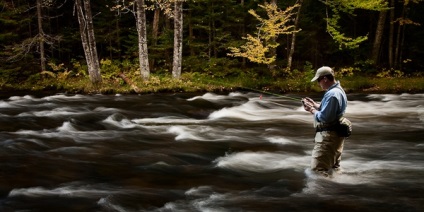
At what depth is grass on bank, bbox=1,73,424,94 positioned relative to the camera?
64.5 ft

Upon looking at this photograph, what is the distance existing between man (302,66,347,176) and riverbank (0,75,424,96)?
40.5 feet

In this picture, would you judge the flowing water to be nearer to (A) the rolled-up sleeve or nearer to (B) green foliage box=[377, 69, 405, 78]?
(A) the rolled-up sleeve

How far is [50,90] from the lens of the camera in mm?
21438

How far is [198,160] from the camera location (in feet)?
28.0

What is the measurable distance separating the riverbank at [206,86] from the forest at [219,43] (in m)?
0.18

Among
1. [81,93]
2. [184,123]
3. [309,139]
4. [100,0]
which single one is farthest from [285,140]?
[100,0]

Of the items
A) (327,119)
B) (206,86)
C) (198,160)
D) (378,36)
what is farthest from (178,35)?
(327,119)

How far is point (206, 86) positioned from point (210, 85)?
0.43m

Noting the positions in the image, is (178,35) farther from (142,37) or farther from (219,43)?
(219,43)

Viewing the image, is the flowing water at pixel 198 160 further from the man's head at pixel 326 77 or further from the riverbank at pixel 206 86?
the riverbank at pixel 206 86

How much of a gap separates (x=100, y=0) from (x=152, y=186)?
23.4 metres

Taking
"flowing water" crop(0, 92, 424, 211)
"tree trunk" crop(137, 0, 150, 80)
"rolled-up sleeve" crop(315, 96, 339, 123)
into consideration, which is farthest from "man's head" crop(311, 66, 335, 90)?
"tree trunk" crop(137, 0, 150, 80)

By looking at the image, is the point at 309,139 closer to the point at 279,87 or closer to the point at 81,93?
the point at 279,87

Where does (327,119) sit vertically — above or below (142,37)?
below
